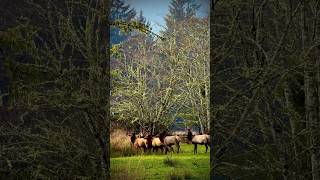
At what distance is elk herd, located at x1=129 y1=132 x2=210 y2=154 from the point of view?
8742mm

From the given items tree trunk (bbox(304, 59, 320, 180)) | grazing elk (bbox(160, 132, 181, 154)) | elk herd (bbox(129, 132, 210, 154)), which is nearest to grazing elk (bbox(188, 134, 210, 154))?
elk herd (bbox(129, 132, 210, 154))

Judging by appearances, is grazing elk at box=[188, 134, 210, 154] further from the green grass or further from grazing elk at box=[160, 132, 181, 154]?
grazing elk at box=[160, 132, 181, 154]

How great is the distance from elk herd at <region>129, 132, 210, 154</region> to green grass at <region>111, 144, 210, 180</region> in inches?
4.1

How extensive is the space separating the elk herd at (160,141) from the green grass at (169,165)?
0.34 ft

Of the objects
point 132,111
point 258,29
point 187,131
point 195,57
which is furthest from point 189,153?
point 258,29

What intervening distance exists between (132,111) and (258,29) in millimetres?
5105

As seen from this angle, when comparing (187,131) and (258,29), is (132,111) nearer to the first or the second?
(187,131)

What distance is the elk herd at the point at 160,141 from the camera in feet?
28.7

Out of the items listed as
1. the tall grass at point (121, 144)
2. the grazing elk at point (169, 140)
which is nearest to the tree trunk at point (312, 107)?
the grazing elk at point (169, 140)

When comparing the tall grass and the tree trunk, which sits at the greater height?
the tree trunk

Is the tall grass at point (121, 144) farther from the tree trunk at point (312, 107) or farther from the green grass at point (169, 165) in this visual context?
the tree trunk at point (312, 107)

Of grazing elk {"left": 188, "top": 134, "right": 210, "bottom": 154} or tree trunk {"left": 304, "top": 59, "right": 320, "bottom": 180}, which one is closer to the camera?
tree trunk {"left": 304, "top": 59, "right": 320, "bottom": 180}

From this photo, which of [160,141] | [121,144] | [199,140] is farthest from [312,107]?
[121,144]

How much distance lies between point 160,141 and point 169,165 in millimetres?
413
